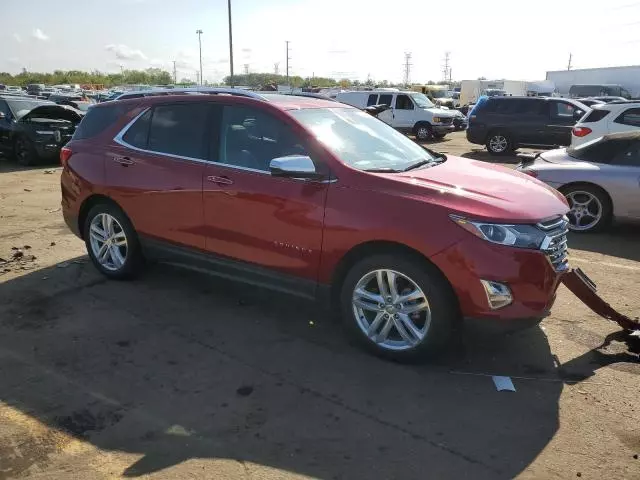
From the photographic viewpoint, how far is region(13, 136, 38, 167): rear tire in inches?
547

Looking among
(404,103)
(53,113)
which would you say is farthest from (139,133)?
(404,103)

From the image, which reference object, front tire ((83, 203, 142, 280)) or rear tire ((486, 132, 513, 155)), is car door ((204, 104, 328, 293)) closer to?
front tire ((83, 203, 142, 280))

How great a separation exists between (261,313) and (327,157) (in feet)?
5.06

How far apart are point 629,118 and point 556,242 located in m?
10.5

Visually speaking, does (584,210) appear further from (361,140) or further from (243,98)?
(243,98)

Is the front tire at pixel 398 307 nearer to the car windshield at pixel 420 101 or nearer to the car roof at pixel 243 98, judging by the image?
the car roof at pixel 243 98

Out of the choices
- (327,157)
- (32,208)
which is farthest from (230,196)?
(32,208)

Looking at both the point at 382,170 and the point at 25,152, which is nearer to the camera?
the point at 382,170

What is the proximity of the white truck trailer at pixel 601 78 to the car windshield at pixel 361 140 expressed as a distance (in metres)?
49.2

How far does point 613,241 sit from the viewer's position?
7.13 meters

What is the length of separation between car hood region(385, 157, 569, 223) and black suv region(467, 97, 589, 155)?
13328 mm

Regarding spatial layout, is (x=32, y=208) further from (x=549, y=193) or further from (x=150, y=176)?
(x=549, y=193)

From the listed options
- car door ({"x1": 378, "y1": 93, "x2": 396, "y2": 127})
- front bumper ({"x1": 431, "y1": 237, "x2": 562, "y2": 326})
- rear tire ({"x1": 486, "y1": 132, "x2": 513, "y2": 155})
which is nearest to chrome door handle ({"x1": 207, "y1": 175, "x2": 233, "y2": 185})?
Result: front bumper ({"x1": 431, "y1": 237, "x2": 562, "y2": 326})

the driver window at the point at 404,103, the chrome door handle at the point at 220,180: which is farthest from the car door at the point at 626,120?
the chrome door handle at the point at 220,180
